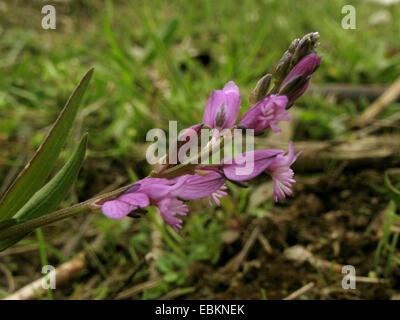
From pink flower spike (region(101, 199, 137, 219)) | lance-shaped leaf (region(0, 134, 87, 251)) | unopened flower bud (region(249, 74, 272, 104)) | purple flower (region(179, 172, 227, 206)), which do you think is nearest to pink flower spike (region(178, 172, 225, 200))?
purple flower (region(179, 172, 227, 206))

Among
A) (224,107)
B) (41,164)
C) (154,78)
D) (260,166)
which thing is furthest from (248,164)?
(154,78)

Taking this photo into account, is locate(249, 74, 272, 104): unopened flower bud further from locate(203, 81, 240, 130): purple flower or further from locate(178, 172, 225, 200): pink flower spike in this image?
locate(178, 172, 225, 200): pink flower spike

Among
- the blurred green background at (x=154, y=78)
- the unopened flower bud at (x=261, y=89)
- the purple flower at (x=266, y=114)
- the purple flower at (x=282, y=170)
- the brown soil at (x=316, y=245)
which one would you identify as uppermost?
the blurred green background at (x=154, y=78)

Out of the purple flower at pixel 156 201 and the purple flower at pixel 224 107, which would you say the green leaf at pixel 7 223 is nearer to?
the purple flower at pixel 156 201

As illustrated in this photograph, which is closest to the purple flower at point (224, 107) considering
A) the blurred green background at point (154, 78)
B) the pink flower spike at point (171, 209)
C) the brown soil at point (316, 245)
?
the pink flower spike at point (171, 209)

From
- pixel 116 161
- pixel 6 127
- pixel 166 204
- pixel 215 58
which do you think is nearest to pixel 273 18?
pixel 215 58

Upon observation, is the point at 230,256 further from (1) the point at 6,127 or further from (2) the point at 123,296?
(1) the point at 6,127
